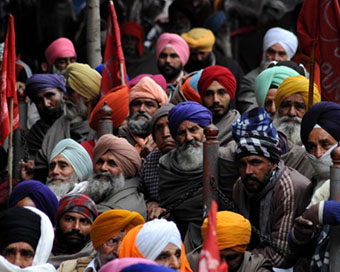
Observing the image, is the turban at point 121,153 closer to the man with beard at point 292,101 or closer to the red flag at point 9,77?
the man with beard at point 292,101

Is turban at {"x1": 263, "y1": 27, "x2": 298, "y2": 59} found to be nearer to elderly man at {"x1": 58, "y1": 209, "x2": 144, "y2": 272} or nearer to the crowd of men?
the crowd of men

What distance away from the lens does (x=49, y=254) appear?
38.4 ft

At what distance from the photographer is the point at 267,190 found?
38.7 feet

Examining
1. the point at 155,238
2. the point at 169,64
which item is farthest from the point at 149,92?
the point at 155,238

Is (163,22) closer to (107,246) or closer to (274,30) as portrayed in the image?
(274,30)

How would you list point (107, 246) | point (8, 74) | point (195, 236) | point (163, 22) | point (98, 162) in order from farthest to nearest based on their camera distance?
1. point (163, 22)
2. point (8, 74)
3. point (98, 162)
4. point (195, 236)
5. point (107, 246)

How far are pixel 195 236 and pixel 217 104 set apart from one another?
178cm

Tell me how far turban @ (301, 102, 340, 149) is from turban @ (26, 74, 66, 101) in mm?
4509

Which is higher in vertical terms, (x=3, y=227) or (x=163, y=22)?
(x=3, y=227)

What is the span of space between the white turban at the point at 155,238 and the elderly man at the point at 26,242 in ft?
3.19

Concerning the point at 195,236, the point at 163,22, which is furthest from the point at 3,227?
the point at 163,22

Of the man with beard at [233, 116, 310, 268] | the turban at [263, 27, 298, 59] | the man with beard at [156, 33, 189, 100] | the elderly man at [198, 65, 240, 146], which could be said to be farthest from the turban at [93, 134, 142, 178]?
the turban at [263, 27, 298, 59]

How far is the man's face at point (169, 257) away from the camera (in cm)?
1066

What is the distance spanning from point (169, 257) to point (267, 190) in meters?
1.39
